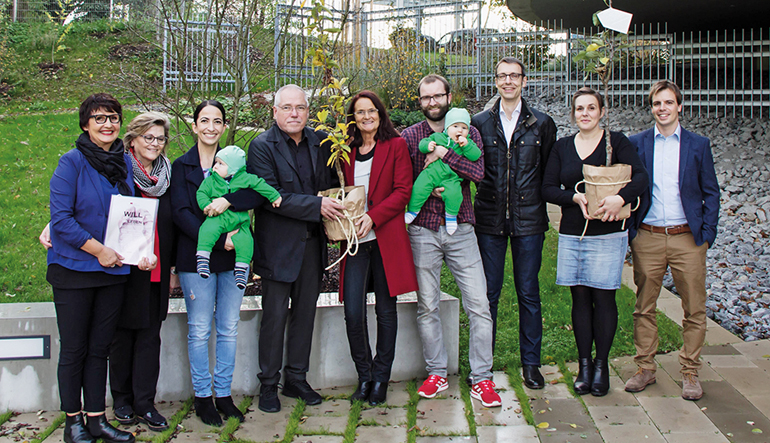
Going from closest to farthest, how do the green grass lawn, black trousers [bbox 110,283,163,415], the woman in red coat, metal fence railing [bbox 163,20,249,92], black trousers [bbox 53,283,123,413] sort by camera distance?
1. black trousers [bbox 53,283,123,413]
2. black trousers [bbox 110,283,163,415]
3. the woman in red coat
4. metal fence railing [bbox 163,20,249,92]
5. the green grass lawn

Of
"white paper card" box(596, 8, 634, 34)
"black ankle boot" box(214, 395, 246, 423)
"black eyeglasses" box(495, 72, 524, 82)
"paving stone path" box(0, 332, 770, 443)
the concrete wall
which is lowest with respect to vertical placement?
"paving stone path" box(0, 332, 770, 443)

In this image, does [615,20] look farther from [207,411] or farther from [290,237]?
[207,411]

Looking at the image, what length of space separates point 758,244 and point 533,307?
188 inches

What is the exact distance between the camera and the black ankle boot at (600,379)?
400 centimetres

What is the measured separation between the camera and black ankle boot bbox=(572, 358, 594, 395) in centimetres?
402

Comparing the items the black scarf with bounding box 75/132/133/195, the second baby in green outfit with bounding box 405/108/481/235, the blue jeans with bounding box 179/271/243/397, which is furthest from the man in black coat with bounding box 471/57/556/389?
the black scarf with bounding box 75/132/133/195

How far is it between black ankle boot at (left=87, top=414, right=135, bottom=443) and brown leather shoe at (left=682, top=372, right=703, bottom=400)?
361 cm

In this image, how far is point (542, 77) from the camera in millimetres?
13383

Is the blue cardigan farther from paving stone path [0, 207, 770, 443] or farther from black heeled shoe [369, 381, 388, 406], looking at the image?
black heeled shoe [369, 381, 388, 406]

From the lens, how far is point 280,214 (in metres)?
3.72

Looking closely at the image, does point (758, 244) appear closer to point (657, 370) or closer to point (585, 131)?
point (657, 370)

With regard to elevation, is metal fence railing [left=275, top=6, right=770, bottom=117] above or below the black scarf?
above

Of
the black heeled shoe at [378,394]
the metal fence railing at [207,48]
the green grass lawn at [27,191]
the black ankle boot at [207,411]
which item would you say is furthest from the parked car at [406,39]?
the black ankle boot at [207,411]

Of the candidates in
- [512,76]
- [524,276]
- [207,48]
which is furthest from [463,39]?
[524,276]
